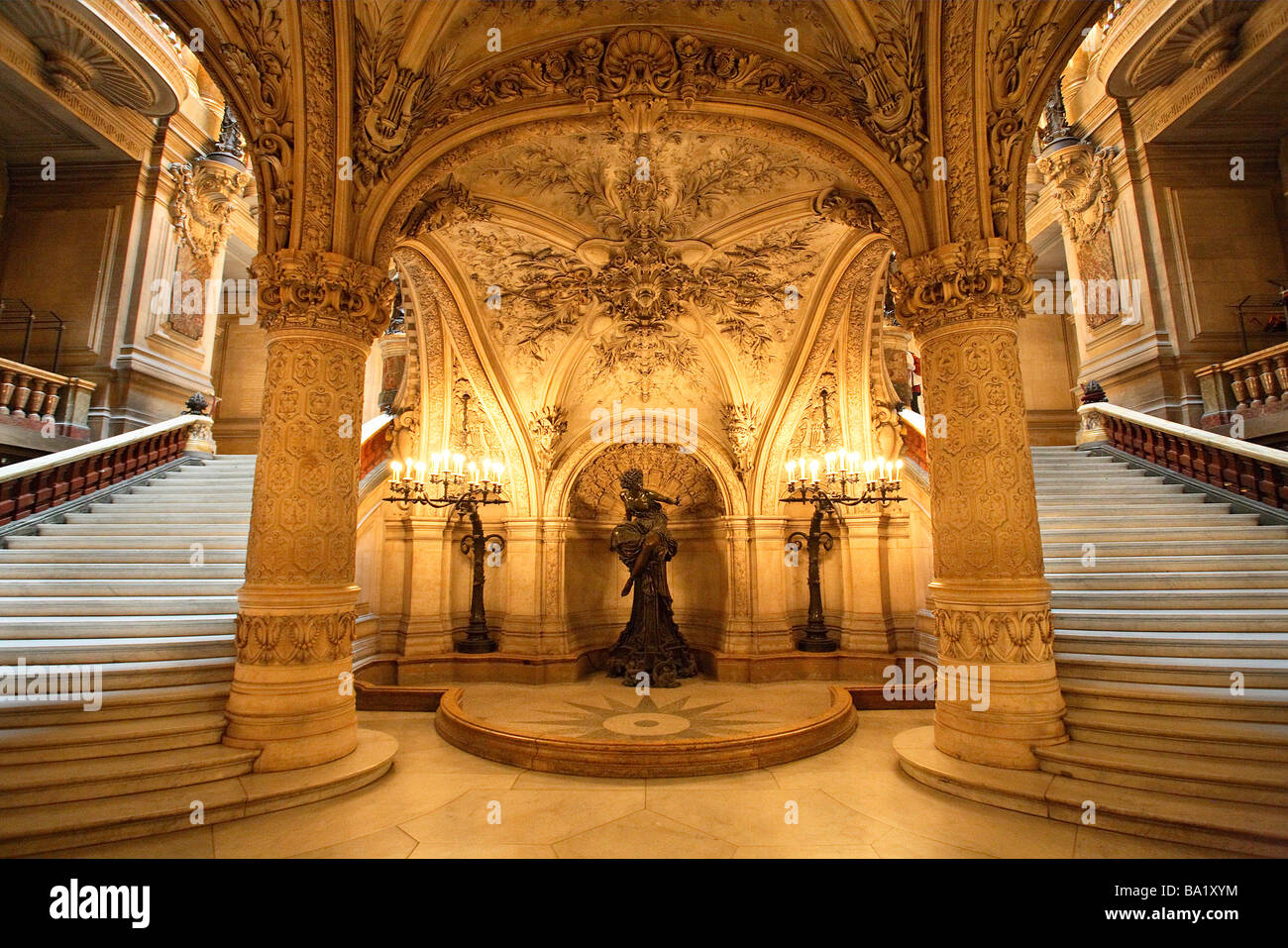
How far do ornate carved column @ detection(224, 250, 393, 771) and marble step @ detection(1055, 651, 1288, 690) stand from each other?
16.6ft

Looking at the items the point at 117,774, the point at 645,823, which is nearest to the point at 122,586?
the point at 117,774

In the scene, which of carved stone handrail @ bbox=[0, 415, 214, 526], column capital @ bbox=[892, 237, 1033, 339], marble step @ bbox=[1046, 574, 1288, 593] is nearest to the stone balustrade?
carved stone handrail @ bbox=[0, 415, 214, 526]

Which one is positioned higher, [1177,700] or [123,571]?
[123,571]

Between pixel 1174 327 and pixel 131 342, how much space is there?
16124mm

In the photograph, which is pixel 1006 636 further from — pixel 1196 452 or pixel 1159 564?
pixel 1196 452

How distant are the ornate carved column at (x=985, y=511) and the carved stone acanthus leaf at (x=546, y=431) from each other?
4.91m

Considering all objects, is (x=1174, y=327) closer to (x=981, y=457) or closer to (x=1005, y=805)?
(x=981, y=457)

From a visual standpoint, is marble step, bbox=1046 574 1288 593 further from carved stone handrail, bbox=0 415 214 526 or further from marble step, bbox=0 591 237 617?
carved stone handrail, bbox=0 415 214 526

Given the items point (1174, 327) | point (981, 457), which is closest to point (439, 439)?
point (981, 457)

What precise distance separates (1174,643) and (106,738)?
681 cm

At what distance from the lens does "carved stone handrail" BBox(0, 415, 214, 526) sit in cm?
615

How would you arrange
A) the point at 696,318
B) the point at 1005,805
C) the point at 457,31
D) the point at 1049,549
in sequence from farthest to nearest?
1. the point at 696,318
2. the point at 1049,549
3. the point at 457,31
4. the point at 1005,805

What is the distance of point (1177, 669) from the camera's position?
12.2ft

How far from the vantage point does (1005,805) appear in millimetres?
3301
